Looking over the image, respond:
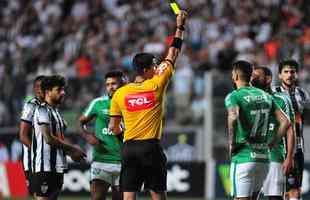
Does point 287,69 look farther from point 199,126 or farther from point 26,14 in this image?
point 26,14

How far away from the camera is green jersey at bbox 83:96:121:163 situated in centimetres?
1321

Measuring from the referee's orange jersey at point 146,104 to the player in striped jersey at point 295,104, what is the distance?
Answer: 2.73m

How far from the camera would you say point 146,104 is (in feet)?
36.0

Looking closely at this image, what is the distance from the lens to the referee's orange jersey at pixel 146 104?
35.8 feet

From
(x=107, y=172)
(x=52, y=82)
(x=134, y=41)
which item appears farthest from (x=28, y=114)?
(x=134, y=41)

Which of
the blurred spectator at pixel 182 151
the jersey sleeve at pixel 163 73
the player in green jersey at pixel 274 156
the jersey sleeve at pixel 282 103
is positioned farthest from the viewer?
the blurred spectator at pixel 182 151

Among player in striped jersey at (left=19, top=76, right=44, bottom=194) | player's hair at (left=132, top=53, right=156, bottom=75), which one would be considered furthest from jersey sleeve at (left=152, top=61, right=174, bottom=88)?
player in striped jersey at (left=19, top=76, right=44, bottom=194)

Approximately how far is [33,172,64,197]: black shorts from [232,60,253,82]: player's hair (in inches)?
100

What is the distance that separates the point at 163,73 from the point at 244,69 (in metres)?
0.92

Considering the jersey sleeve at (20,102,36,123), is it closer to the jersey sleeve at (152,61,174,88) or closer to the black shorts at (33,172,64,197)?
the black shorts at (33,172,64,197)

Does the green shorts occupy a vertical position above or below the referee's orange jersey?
below

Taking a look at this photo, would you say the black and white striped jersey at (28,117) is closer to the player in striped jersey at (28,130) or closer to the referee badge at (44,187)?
the player in striped jersey at (28,130)

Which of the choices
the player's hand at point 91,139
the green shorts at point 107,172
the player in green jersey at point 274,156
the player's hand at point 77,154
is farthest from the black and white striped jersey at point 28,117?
the player in green jersey at point 274,156

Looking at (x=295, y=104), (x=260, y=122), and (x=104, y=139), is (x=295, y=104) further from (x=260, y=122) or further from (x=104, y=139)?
(x=104, y=139)
